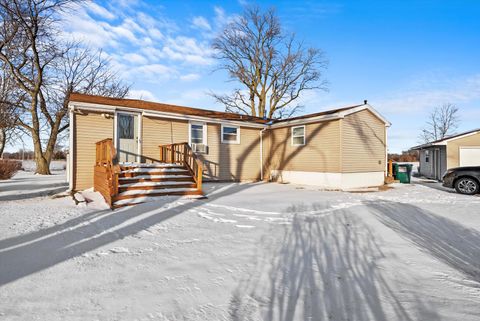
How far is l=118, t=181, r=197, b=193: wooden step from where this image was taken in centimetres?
677

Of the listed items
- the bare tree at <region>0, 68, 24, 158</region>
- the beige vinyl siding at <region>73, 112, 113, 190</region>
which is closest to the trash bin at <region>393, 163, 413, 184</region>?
the beige vinyl siding at <region>73, 112, 113, 190</region>

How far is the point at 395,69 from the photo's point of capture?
13664mm

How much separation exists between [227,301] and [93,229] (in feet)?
10.5

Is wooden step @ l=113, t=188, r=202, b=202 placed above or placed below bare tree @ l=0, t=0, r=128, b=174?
below

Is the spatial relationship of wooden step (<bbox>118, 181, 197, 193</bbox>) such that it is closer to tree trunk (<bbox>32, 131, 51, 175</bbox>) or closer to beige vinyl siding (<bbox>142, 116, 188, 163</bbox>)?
beige vinyl siding (<bbox>142, 116, 188, 163</bbox>)

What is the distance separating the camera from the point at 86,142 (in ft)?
28.3

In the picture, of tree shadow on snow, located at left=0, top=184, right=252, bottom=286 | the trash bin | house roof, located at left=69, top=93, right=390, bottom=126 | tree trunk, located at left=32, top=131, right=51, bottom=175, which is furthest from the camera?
tree trunk, located at left=32, top=131, right=51, bottom=175

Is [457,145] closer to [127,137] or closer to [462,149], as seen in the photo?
[462,149]

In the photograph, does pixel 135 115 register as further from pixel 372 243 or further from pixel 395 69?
pixel 395 69

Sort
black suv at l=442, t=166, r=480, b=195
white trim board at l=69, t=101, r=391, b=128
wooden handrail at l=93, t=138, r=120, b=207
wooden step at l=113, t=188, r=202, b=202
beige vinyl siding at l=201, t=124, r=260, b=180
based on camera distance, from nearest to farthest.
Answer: wooden handrail at l=93, t=138, r=120, b=207 → wooden step at l=113, t=188, r=202, b=202 → white trim board at l=69, t=101, r=391, b=128 → black suv at l=442, t=166, r=480, b=195 → beige vinyl siding at l=201, t=124, r=260, b=180

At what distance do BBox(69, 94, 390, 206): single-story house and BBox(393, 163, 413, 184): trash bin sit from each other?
4.29 ft

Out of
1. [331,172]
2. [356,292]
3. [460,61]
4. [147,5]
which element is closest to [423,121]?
[460,61]

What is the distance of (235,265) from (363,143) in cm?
1058

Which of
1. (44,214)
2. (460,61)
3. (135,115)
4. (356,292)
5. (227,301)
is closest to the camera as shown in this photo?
(227,301)
